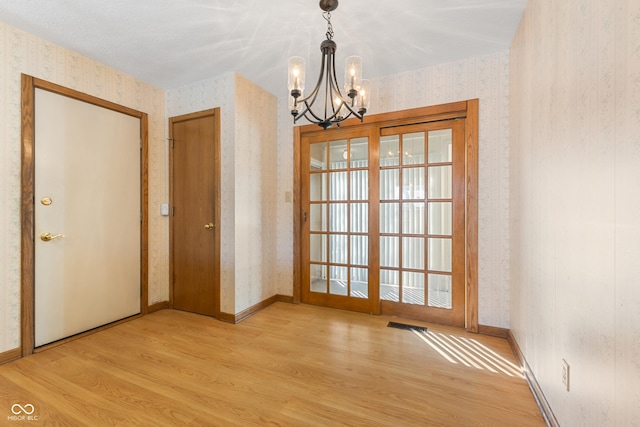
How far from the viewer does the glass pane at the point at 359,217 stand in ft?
10.2

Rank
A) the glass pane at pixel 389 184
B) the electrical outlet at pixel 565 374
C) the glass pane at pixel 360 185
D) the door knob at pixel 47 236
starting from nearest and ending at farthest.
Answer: the electrical outlet at pixel 565 374, the door knob at pixel 47 236, the glass pane at pixel 389 184, the glass pane at pixel 360 185

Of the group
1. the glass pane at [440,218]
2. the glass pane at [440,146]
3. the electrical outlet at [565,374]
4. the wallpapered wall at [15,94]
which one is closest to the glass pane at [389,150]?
the glass pane at [440,146]

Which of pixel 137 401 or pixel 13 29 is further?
pixel 13 29

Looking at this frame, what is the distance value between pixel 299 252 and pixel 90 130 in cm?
239

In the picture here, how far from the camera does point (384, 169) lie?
3.02 metres

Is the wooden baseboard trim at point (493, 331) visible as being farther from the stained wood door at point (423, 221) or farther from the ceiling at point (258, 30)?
the ceiling at point (258, 30)

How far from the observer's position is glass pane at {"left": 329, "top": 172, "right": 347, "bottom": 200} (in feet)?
10.5

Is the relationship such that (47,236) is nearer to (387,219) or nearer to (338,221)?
(338,221)

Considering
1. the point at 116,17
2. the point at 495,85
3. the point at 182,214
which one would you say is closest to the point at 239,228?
the point at 182,214

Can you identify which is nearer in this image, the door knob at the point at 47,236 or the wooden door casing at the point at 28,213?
the wooden door casing at the point at 28,213

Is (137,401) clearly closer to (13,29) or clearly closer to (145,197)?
(145,197)

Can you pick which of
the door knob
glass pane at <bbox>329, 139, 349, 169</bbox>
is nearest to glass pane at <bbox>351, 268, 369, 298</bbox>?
glass pane at <bbox>329, 139, 349, 169</bbox>

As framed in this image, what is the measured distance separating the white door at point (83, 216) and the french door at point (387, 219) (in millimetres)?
1849

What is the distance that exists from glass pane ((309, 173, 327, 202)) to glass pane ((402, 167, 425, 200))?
0.90 m
